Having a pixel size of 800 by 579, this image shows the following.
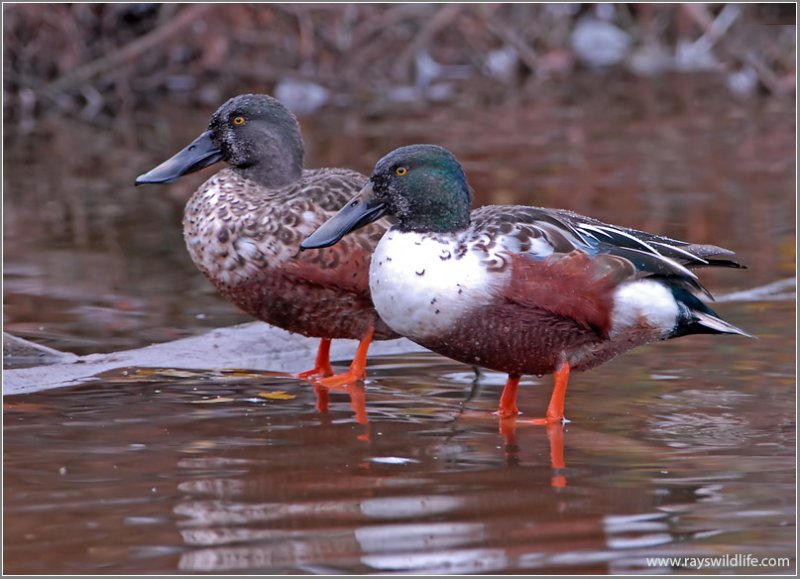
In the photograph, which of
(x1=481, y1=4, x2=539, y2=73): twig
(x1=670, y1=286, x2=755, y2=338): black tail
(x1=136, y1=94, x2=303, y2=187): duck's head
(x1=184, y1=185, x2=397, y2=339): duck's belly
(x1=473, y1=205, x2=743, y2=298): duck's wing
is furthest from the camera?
(x1=481, y1=4, x2=539, y2=73): twig

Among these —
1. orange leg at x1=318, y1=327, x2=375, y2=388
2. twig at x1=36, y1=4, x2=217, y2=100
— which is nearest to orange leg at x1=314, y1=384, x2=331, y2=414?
orange leg at x1=318, y1=327, x2=375, y2=388

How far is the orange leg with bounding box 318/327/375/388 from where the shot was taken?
16.9ft

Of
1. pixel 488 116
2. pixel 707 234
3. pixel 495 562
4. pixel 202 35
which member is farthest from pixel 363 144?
pixel 495 562

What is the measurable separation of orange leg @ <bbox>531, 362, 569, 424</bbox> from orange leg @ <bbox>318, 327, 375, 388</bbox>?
866 mm

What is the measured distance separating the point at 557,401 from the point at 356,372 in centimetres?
94

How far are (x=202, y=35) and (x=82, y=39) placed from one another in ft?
3.80

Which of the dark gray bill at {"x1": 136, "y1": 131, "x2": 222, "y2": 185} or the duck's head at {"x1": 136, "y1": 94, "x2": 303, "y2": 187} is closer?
the duck's head at {"x1": 136, "y1": 94, "x2": 303, "y2": 187}

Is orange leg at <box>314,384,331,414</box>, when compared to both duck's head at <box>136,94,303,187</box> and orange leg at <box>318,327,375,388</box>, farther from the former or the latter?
duck's head at <box>136,94,303,187</box>

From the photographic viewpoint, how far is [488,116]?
43.1ft

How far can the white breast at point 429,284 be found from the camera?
435 cm

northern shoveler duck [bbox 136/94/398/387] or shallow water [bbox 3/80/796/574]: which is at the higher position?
northern shoveler duck [bbox 136/94/398/387]

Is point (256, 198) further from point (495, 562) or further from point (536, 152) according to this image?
point (536, 152)

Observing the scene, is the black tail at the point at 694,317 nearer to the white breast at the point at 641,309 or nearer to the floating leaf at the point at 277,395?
the white breast at the point at 641,309

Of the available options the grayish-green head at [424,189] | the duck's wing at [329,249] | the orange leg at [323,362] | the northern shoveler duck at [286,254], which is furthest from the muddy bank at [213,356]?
the grayish-green head at [424,189]
